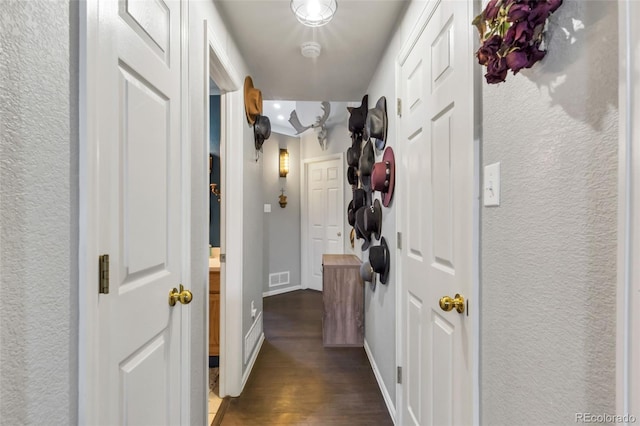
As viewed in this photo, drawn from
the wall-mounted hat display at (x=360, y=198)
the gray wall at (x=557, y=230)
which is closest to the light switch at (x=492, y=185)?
the gray wall at (x=557, y=230)

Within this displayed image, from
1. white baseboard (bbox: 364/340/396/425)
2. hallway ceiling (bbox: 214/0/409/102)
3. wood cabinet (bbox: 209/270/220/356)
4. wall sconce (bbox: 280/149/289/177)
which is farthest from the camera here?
wall sconce (bbox: 280/149/289/177)

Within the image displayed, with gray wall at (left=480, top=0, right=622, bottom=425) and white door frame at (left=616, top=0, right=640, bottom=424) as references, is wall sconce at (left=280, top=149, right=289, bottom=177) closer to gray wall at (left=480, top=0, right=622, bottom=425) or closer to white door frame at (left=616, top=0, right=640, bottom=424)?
gray wall at (left=480, top=0, right=622, bottom=425)

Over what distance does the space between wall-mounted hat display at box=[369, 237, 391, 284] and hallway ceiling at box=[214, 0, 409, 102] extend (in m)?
1.36

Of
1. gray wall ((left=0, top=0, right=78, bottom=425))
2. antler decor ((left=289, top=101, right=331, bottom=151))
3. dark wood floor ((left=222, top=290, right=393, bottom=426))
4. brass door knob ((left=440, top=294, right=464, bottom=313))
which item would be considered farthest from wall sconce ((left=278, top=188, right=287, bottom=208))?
gray wall ((left=0, top=0, right=78, bottom=425))

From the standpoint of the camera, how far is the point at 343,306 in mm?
2932

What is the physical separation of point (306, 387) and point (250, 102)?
215 cm

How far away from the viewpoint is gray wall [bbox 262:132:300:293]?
458 cm

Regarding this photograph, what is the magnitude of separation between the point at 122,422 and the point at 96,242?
0.51 meters

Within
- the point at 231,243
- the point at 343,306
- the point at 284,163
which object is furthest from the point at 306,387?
the point at 284,163

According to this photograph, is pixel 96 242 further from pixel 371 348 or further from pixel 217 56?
pixel 371 348

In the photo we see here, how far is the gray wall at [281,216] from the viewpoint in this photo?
4.58m

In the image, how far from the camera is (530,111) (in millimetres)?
724

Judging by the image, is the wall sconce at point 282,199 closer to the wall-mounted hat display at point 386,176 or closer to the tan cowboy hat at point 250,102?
the tan cowboy hat at point 250,102

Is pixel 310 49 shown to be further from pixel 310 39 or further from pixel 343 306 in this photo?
pixel 343 306
